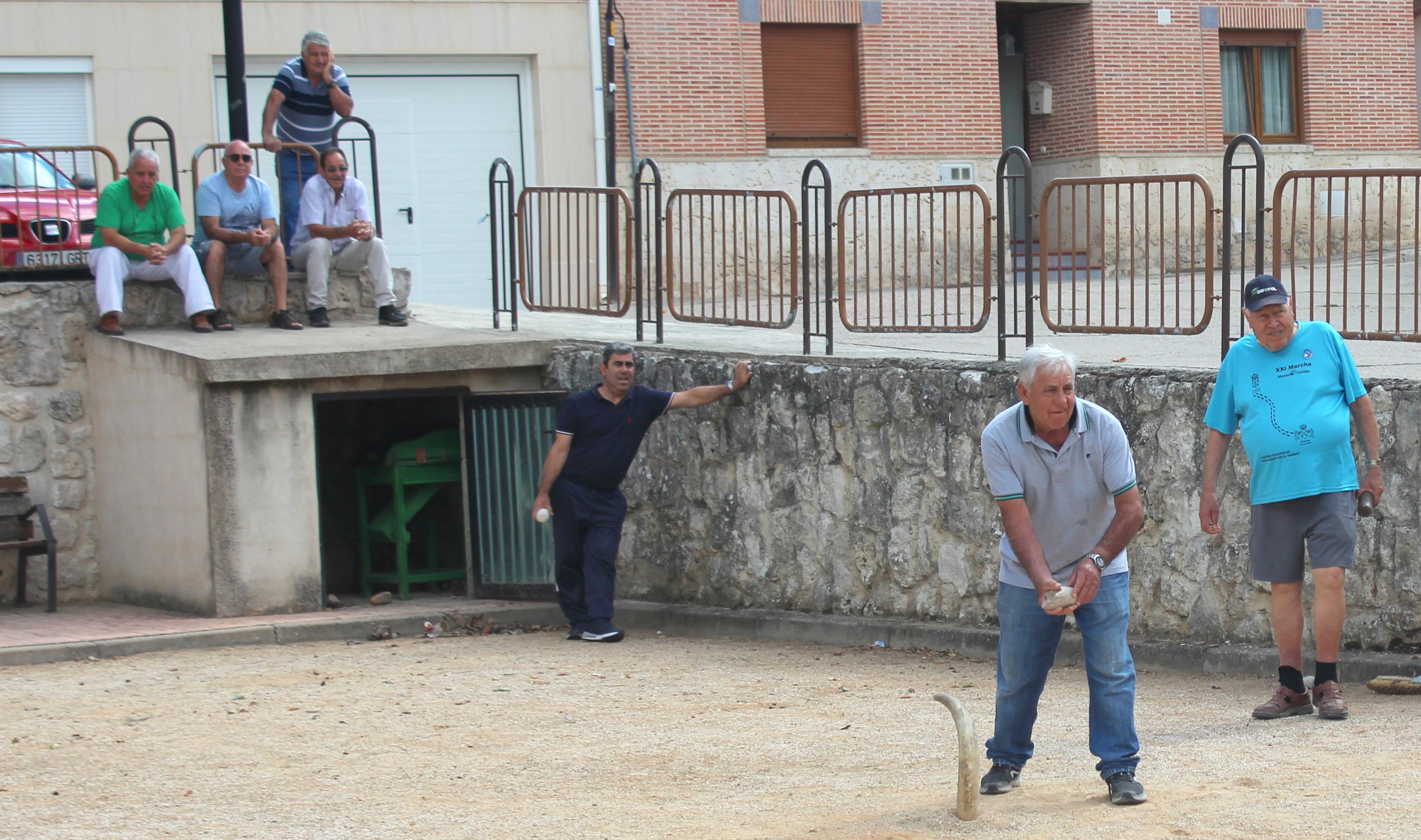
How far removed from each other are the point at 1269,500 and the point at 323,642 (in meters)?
5.74

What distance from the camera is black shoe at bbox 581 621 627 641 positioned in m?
9.55

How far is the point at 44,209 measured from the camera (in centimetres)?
1145

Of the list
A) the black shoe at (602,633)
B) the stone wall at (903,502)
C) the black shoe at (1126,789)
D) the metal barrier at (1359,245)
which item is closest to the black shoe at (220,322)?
the stone wall at (903,502)

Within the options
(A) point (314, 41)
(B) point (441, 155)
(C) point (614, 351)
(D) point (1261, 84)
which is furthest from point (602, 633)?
(D) point (1261, 84)

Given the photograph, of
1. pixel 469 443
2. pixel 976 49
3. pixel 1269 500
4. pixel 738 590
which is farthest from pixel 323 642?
pixel 976 49

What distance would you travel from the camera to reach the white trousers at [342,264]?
11.6m

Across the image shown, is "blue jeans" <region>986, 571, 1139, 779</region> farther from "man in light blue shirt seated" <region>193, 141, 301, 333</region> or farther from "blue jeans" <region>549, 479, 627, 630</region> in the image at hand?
"man in light blue shirt seated" <region>193, 141, 301, 333</region>

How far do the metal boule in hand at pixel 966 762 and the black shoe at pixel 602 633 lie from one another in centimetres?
463

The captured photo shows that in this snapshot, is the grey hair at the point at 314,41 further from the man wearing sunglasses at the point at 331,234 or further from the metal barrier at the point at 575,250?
the metal barrier at the point at 575,250

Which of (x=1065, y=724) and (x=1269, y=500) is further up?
(x=1269, y=500)

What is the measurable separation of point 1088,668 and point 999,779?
507 mm

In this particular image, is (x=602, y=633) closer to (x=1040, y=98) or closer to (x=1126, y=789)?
(x=1126, y=789)

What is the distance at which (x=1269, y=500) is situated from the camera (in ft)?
20.7

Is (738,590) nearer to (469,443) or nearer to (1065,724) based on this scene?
(469,443)
